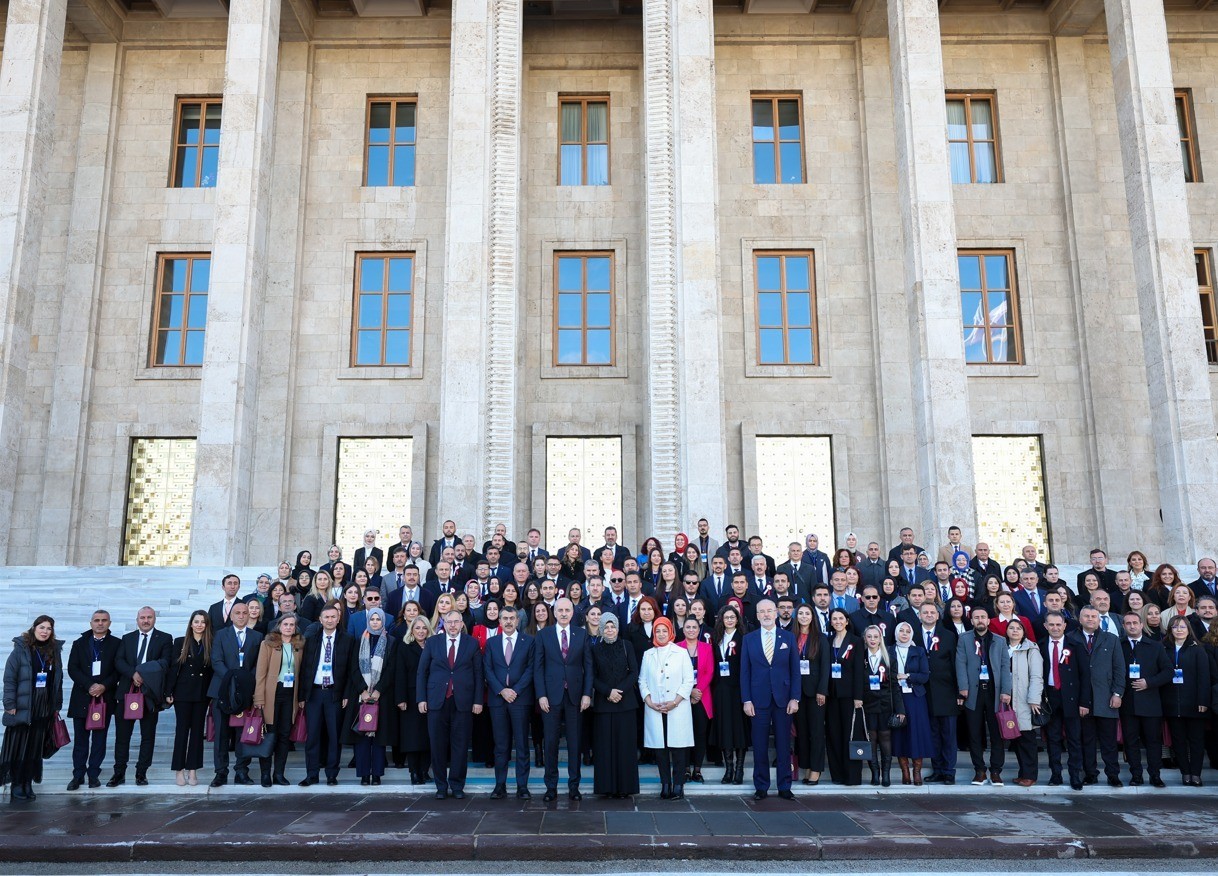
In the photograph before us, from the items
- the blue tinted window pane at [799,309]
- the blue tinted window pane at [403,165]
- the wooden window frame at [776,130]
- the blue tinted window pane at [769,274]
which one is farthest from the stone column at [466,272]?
the blue tinted window pane at [799,309]

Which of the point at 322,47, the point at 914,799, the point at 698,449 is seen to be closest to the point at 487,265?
the point at 698,449

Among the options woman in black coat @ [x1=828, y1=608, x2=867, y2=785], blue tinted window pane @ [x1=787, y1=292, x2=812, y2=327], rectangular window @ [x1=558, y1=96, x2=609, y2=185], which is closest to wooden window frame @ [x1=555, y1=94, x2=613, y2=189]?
rectangular window @ [x1=558, y1=96, x2=609, y2=185]

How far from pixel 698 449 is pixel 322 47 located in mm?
13525

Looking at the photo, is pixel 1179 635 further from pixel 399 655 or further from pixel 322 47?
pixel 322 47

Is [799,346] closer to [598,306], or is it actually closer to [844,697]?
[598,306]

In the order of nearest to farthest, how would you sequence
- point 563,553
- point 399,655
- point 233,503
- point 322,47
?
point 399,655, point 563,553, point 233,503, point 322,47

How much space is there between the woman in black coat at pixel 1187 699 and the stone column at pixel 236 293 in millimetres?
14229

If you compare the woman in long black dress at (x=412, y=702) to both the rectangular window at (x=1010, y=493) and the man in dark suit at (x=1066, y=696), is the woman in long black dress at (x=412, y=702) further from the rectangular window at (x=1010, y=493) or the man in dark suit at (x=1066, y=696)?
the rectangular window at (x=1010, y=493)

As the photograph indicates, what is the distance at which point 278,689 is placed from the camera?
35.1 feet

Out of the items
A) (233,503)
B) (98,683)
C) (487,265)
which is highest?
(487,265)

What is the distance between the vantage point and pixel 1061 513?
21.2m

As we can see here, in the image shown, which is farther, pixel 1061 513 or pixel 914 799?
pixel 1061 513

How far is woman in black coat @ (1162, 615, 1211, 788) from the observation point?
35.1 feet

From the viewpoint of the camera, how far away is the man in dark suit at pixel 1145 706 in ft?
35.0
